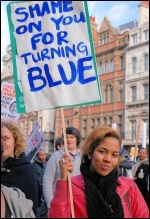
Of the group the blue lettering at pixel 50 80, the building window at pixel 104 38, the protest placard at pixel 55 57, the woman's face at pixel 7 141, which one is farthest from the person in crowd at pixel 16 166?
the building window at pixel 104 38

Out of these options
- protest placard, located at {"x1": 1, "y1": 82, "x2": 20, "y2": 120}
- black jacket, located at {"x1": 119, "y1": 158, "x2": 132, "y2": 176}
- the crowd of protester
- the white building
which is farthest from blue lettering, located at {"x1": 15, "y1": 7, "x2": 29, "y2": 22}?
the white building

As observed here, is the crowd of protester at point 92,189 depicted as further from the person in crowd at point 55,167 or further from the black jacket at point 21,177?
the person in crowd at point 55,167

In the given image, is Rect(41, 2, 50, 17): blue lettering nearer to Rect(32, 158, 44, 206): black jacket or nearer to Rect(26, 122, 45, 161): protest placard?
Rect(32, 158, 44, 206): black jacket

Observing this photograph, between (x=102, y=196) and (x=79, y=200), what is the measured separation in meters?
0.13

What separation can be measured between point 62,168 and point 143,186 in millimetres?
4331

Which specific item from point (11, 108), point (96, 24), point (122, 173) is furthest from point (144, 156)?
point (96, 24)

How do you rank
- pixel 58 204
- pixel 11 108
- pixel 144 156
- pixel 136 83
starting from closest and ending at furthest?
pixel 58 204
pixel 11 108
pixel 144 156
pixel 136 83

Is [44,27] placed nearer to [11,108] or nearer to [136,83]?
[11,108]

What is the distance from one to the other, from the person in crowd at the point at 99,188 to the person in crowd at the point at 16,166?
24.0 inches

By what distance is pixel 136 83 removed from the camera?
3106cm

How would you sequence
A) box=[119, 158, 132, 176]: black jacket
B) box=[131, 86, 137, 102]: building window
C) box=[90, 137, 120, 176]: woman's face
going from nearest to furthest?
box=[90, 137, 120, 176]: woman's face < box=[119, 158, 132, 176]: black jacket < box=[131, 86, 137, 102]: building window

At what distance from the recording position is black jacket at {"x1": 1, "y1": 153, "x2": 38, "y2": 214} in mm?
2971

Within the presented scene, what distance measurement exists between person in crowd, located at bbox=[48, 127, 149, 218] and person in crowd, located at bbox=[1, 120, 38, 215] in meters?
0.61

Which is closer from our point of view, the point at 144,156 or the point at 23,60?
the point at 23,60
